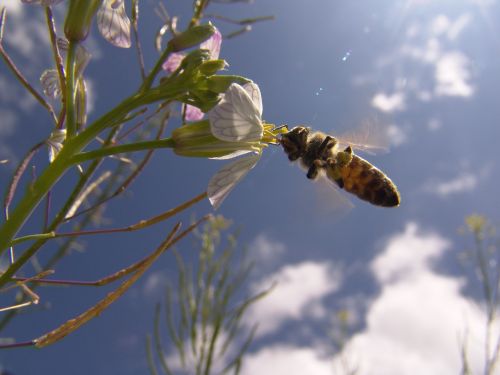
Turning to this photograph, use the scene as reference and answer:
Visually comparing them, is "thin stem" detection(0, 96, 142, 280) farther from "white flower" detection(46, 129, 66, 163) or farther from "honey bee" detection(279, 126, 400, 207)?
"honey bee" detection(279, 126, 400, 207)

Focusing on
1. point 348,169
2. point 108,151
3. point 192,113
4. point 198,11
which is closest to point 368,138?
point 348,169

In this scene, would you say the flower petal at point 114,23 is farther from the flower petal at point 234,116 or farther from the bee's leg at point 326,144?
the bee's leg at point 326,144

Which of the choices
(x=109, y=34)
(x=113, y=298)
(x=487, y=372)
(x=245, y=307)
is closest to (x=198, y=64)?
(x=109, y=34)

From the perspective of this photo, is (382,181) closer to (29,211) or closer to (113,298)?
(113,298)

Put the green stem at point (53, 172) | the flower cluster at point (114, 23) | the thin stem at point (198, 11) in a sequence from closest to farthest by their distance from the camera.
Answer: the green stem at point (53, 172), the flower cluster at point (114, 23), the thin stem at point (198, 11)

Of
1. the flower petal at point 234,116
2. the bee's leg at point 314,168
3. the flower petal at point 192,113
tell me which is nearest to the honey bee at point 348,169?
the bee's leg at point 314,168

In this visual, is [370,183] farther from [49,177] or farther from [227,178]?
[49,177]
